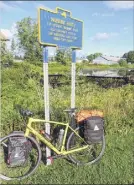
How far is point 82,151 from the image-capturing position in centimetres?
517

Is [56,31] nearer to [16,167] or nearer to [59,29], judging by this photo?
[59,29]

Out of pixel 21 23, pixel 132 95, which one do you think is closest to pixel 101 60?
pixel 21 23

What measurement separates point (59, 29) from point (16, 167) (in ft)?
8.17

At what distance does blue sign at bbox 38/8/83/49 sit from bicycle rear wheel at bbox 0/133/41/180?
165cm

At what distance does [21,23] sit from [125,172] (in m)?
39.2

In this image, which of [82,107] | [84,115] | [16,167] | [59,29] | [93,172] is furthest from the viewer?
[82,107]

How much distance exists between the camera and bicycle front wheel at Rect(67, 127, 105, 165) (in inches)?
193

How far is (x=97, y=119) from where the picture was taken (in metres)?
4.88

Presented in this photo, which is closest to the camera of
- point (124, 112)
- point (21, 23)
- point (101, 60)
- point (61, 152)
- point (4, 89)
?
point (61, 152)

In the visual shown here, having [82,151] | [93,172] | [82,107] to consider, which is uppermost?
[82,107]

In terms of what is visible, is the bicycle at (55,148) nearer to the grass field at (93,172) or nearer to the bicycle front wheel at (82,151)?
the bicycle front wheel at (82,151)

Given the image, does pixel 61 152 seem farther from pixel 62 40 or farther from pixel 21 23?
pixel 21 23

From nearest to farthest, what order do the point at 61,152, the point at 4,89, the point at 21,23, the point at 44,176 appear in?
the point at 44,176
the point at 61,152
the point at 4,89
the point at 21,23

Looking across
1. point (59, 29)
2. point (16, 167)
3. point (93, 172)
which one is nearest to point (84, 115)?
point (93, 172)
